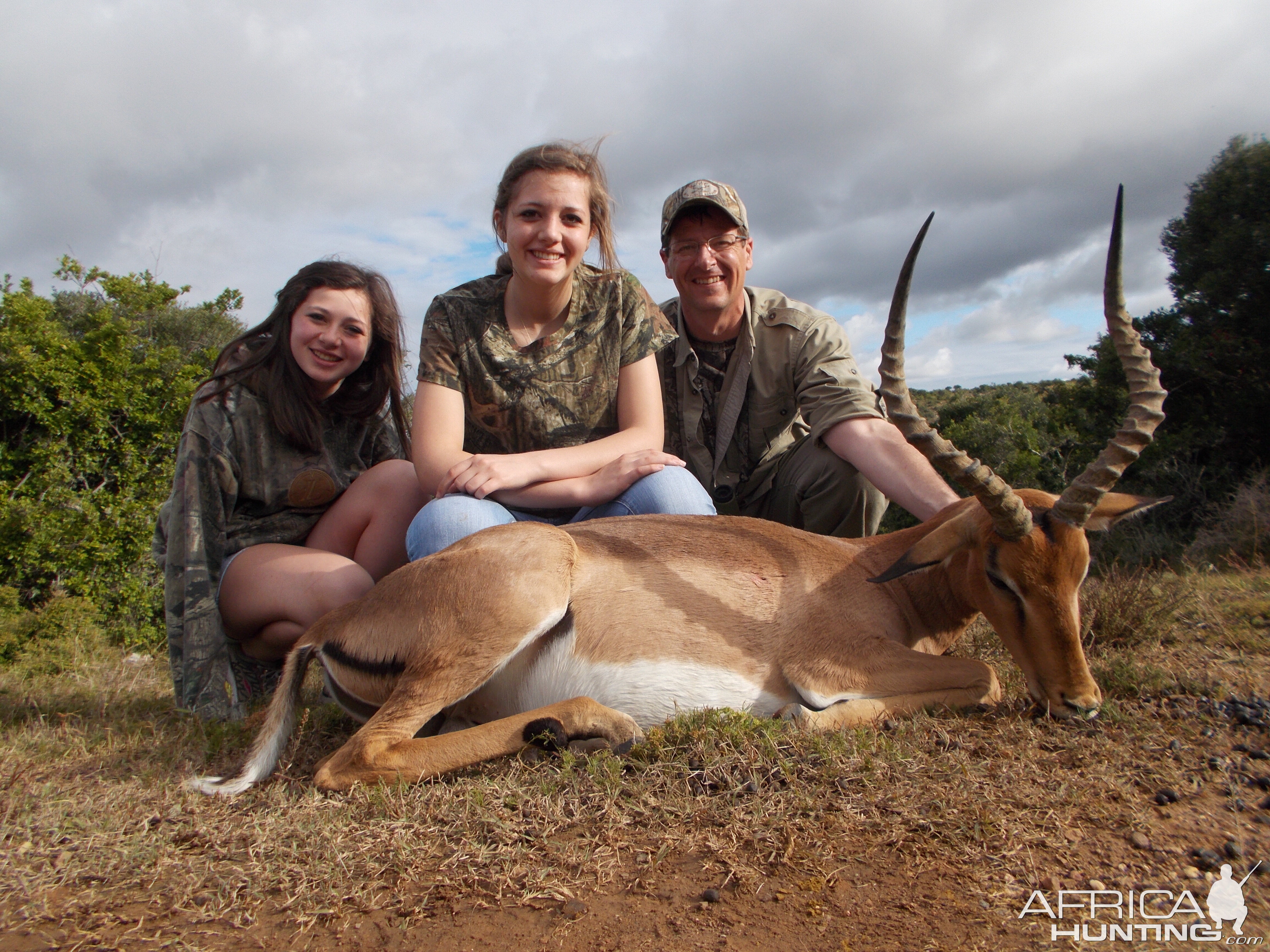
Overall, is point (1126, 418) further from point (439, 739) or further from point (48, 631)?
point (48, 631)

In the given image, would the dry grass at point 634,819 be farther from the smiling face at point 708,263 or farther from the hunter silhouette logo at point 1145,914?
the smiling face at point 708,263

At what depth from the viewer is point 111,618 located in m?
10.8

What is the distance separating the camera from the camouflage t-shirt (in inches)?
196

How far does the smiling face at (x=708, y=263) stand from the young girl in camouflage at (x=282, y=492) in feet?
6.79

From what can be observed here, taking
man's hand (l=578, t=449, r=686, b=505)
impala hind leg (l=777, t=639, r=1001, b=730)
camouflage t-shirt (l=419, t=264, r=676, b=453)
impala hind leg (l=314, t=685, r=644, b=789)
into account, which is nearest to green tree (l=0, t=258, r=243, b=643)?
camouflage t-shirt (l=419, t=264, r=676, b=453)

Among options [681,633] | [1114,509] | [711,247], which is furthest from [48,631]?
[1114,509]

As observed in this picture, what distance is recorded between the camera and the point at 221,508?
4762mm

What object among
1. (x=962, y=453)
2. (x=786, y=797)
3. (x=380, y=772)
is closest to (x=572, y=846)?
(x=786, y=797)

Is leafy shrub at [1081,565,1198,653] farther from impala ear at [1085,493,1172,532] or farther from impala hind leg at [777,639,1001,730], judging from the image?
impala hind leg at [777,639,1001,730]

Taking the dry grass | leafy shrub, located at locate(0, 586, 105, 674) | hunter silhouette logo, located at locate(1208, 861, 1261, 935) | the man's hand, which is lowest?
leafy shrub, located at locate(0, 586, 105, 674)

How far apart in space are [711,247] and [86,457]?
989cm

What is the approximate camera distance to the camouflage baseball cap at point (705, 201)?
5656mm

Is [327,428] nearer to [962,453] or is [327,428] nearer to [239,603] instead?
[239,603]

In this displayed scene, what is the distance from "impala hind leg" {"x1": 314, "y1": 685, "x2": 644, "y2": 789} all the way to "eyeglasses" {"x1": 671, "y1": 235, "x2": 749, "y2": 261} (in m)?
3.51
